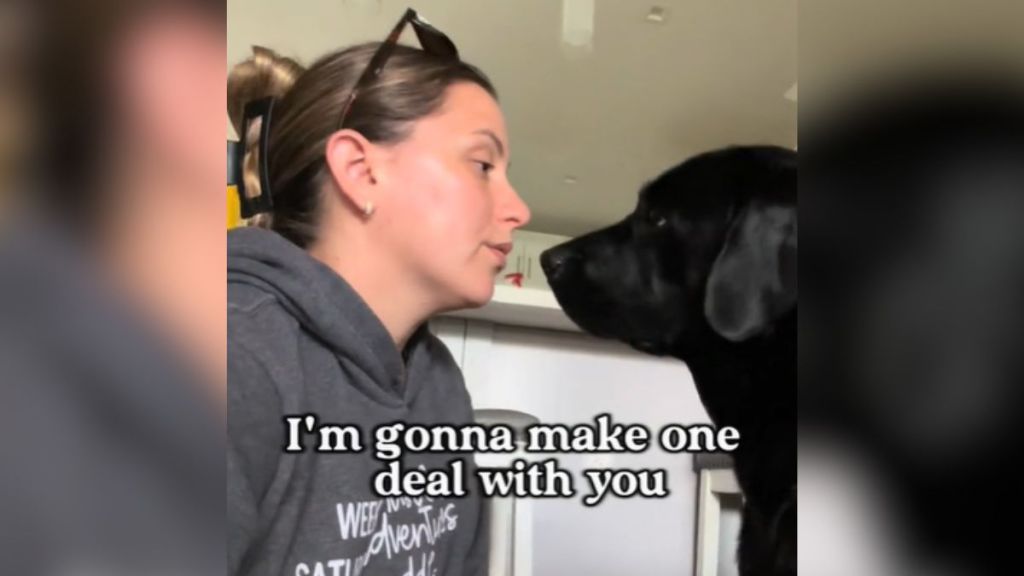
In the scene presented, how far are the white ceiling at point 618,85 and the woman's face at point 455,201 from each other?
17mm

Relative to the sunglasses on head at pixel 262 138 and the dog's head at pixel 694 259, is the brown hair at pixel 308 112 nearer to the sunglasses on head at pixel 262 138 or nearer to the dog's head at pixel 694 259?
the sunglasses on head at pixel 262 138

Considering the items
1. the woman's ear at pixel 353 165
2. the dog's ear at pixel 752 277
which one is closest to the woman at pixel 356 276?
the woman's ear at pixel 353 165

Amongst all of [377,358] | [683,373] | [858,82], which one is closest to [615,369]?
[683,373]

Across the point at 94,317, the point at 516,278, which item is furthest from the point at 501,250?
the point at 94,317

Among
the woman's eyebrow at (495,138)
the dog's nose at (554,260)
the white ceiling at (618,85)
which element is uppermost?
the white ceiling at (618,85)

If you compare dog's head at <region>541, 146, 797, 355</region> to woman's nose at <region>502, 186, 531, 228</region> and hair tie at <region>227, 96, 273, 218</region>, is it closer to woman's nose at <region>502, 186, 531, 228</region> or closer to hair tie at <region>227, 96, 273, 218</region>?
woman's nose at <region>502, 186, 531, 228</region>

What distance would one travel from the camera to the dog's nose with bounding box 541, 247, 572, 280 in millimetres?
555

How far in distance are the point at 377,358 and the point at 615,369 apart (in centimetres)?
17

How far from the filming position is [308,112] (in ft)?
1.68

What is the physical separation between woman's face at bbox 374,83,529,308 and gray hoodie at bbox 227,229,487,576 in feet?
0.14

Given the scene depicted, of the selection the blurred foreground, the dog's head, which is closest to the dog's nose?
the dog's head

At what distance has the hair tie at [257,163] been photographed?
0.51m

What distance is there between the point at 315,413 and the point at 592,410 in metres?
0.19

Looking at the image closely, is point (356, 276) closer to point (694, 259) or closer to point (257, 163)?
point (257, 163)
